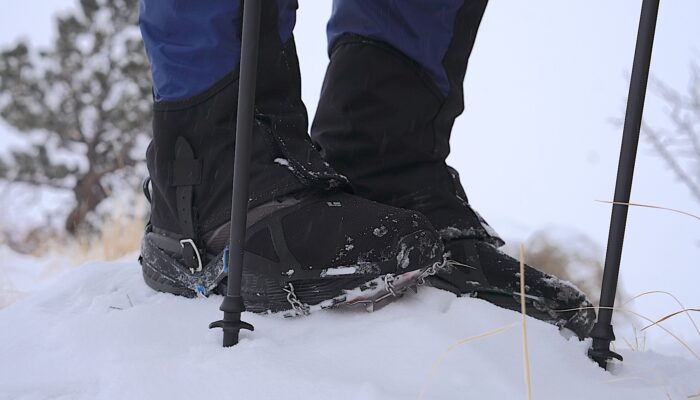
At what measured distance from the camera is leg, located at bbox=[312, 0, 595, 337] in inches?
41.8

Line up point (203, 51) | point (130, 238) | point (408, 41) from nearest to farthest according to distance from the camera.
Result: point (203, 51) < point (408, 41) < point (130, 238)

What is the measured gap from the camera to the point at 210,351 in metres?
0.69

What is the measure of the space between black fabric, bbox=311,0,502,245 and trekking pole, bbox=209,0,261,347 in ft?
1.22

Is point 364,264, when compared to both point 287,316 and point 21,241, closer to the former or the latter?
point 287,316

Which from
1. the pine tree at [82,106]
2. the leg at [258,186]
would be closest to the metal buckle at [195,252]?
the leg at [258,186]

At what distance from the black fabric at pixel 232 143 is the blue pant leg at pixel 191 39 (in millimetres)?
17

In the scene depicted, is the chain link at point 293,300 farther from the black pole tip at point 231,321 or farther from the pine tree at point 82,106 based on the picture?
the pine tree at point 82,106

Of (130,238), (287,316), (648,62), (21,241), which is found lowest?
(21,241)

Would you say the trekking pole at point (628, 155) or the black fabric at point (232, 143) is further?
the black fabric at point (232, 143)

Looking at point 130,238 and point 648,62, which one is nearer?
point 648,62

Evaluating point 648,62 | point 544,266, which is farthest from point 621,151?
point 544,266

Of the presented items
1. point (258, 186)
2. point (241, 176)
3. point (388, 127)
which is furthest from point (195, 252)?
point (388, 127)

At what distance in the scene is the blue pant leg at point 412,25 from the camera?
1063 millimetres

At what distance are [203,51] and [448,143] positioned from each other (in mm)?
474
